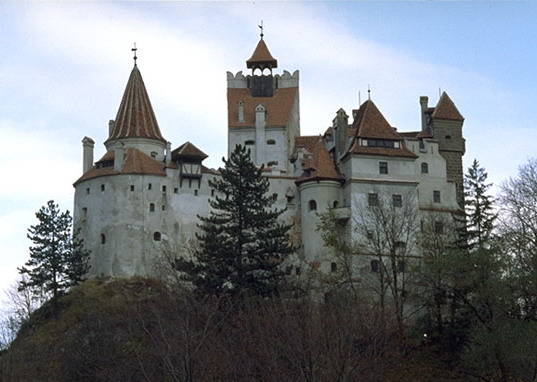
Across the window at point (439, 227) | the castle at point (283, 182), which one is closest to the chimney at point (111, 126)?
the castle at point (283, 182)

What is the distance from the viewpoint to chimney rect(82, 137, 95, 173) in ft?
275

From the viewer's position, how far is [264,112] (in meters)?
89.6

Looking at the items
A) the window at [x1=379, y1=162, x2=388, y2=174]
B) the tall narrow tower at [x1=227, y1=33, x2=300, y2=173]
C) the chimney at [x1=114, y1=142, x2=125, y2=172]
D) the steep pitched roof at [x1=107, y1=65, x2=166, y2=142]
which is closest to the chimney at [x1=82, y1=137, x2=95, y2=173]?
the steep pitched roof at [x1=107, y1=65, x2=166, y2=142]

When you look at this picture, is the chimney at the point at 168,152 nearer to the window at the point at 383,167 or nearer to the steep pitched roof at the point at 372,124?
the steep pitched roof at the point at 372,124

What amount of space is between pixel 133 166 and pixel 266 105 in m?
16.6

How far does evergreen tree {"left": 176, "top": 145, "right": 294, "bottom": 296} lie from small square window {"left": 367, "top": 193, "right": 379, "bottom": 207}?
11268 millimetres

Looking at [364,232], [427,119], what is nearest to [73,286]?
[364,232]

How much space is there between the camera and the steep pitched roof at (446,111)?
85.6 meters

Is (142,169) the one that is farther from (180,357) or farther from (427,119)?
(180,357)

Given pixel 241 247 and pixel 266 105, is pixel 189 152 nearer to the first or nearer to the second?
pixel 266 105

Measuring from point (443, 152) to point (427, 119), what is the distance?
389 cm

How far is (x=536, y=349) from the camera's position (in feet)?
161

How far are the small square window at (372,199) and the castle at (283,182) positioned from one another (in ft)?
0.23

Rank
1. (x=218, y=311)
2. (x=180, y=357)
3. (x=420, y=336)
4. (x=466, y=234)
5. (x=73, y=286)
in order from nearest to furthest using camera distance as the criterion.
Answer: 1. (x=180, y=357)
2. (x=218, y=311)
3. (x=420, y=336)
4. (x=466, y=234)
5. (x=73, y=286)
